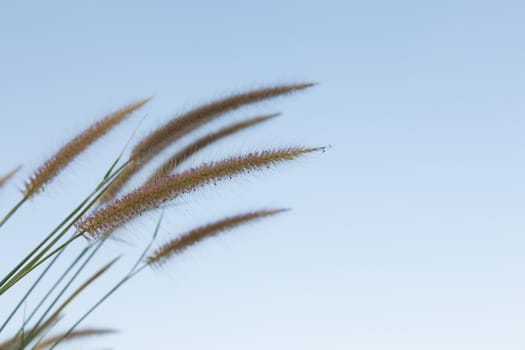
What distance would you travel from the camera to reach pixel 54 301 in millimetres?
2783

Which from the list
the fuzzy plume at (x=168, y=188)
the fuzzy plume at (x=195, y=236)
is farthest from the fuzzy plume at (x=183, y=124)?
the fuzzy plume at (x=168, y=188)

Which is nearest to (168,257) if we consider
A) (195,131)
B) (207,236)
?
(207,236)

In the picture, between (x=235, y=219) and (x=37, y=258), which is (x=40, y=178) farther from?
(x=235, y=219)

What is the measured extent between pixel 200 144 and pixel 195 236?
38 centimetres

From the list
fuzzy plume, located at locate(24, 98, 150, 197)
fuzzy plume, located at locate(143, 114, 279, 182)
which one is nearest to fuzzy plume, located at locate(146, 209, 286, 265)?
fuzzy plume, located at locate(143, 114, 279, 182)

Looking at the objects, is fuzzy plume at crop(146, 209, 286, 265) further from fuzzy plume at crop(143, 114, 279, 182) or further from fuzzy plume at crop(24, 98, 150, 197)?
fuzzy plume at crop(24, 98, 150, 197)

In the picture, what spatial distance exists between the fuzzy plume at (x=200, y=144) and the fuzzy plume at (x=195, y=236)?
29 centimetres

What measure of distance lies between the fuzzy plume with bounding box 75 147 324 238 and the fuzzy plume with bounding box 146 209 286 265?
1.97 feet

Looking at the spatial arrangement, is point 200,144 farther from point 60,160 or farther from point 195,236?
point 60,160

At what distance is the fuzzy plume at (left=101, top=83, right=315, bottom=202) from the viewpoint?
3.09 metres

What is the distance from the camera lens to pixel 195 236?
3.18 metres

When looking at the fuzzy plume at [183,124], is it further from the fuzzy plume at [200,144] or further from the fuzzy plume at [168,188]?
the fuzzy plume at [168,188]

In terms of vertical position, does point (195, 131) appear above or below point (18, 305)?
above

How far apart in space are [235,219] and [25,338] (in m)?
1.05
